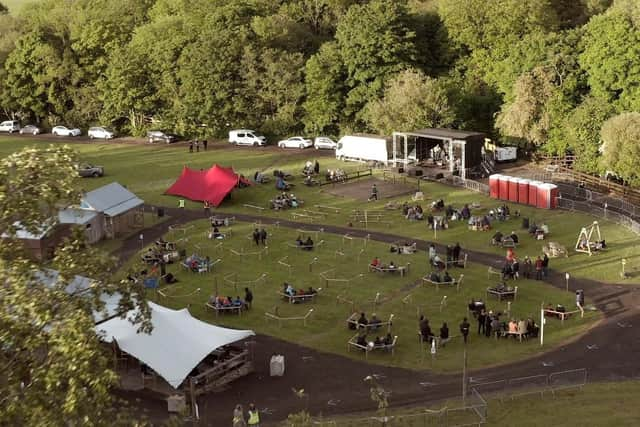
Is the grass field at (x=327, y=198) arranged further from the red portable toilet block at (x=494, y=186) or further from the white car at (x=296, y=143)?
the white car at (x=296, y=143)

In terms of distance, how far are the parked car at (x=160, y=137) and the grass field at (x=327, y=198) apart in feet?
6.44

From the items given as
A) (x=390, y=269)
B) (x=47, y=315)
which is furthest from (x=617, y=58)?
(x=47, y=315)

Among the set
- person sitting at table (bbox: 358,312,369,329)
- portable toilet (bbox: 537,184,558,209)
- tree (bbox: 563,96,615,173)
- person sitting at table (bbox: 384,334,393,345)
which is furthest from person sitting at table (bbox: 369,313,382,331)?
tree (bbox: 563,96,615,173)

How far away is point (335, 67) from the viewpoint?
71750 millimetres

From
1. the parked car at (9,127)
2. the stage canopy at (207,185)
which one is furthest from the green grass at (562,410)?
the parked car at (9,127)

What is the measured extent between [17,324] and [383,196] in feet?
130

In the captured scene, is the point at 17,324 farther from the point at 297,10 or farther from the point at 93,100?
the point at 297,10

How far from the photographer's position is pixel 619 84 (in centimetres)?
5803

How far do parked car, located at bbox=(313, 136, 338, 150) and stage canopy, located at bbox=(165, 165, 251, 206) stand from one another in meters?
15.1

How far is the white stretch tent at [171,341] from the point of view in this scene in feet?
86.2

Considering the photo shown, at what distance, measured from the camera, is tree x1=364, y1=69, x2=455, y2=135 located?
62.7 m

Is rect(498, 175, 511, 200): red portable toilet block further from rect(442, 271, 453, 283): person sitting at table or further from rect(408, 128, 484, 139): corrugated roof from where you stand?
rect(442, 271, 453, 283): person sitting at table

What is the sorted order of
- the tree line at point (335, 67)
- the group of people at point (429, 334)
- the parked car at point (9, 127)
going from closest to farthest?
the group of people at point (429, 334), the tree line at point (335, 67), the parked car at point (9, 127)

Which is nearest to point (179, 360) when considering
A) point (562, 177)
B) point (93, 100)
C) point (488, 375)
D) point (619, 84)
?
point (488, 375)
